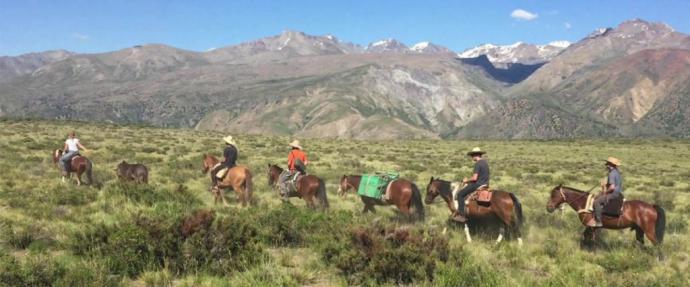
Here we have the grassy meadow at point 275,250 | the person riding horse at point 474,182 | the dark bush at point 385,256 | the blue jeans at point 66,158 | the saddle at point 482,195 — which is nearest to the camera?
the grassy meadow at point 275,250

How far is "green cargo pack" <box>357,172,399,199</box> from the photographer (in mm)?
15172

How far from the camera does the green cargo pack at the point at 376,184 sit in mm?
15172

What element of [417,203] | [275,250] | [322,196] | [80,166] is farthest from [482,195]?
[80,166]

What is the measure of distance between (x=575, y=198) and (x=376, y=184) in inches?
207

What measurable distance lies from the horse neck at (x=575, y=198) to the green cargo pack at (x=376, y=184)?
457cm

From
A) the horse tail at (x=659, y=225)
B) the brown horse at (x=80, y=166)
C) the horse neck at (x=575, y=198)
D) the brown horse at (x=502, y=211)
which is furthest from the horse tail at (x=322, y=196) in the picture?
the brown horse at (x=80, y=166)

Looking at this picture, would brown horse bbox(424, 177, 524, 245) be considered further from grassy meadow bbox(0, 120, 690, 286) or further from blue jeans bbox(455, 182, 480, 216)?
grassy meadow bbox(0, 120, 690, 286)

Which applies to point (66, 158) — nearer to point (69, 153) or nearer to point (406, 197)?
point (69, 153)

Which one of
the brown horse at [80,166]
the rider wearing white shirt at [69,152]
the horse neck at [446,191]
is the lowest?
the horse neck at [446,191]

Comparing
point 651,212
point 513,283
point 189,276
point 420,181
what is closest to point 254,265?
point 189,276

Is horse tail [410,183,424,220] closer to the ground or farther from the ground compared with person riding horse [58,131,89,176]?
closer to the ground

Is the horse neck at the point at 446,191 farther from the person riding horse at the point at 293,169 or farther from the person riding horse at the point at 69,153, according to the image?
the person riding horse at the point at 69,153

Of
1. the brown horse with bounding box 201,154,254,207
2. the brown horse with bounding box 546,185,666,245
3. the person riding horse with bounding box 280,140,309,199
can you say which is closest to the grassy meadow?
the brown horse with bounding box 546,185,666,245

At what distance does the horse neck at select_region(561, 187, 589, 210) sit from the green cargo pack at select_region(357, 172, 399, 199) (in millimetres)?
4567
